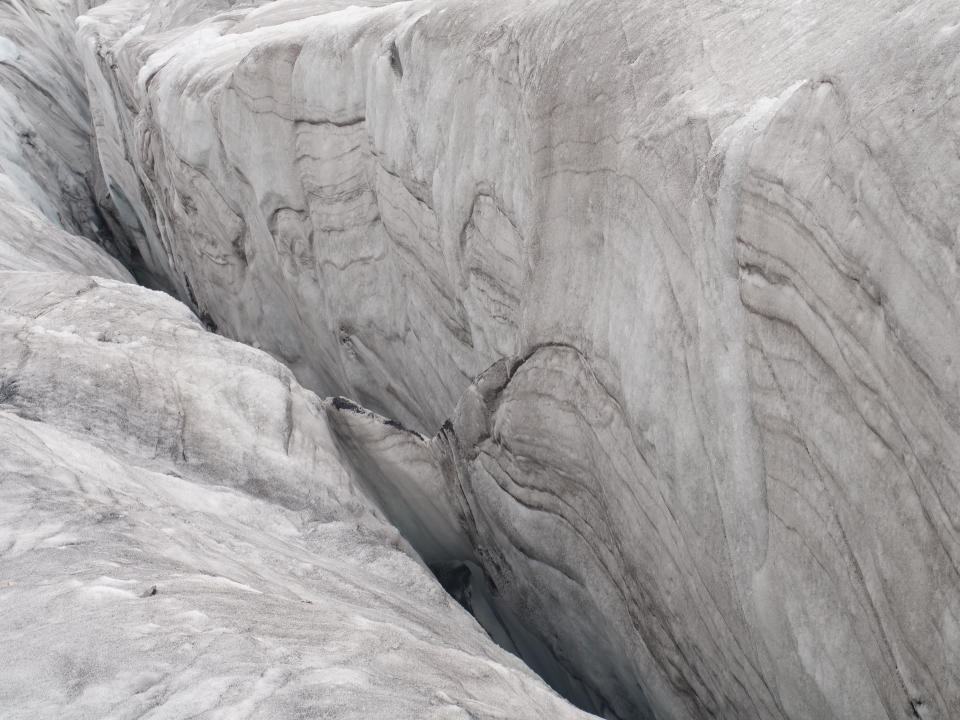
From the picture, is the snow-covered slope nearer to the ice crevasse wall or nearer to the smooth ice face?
the smooth ice face

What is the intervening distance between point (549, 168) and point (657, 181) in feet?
2.77

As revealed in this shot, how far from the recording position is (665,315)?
11.3ft

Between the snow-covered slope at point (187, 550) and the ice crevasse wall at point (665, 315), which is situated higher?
the ice crevasse wall at point (665, 315)

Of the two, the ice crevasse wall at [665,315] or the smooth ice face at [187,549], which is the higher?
the ice crevasse wall at [665,315]

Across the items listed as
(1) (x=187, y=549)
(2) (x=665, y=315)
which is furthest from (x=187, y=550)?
(2) (x=665, y=315)

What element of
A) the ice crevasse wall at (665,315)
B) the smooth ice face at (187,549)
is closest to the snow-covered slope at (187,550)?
the smooth ice face at (187,549)

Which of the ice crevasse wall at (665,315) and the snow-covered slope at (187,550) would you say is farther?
the ice crevasse wall at (665,315)

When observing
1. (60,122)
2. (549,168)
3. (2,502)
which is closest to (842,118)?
(549,168)

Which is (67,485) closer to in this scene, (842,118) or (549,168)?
(549,168)

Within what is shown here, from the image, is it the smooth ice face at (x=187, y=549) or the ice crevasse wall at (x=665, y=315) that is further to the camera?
the ice crevasse wall at (x=665, y=315)

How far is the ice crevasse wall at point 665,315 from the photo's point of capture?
2.52 m

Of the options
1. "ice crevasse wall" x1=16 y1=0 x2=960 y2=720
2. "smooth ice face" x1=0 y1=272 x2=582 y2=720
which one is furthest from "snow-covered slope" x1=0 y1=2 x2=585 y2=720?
"ice crevasse wall" x1=16 y1=0 x2=960 y2=720

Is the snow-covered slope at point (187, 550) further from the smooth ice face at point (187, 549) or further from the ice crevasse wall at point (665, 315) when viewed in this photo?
the ice crevasse wall at point (665, 315)

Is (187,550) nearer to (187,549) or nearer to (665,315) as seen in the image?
(187,549)
